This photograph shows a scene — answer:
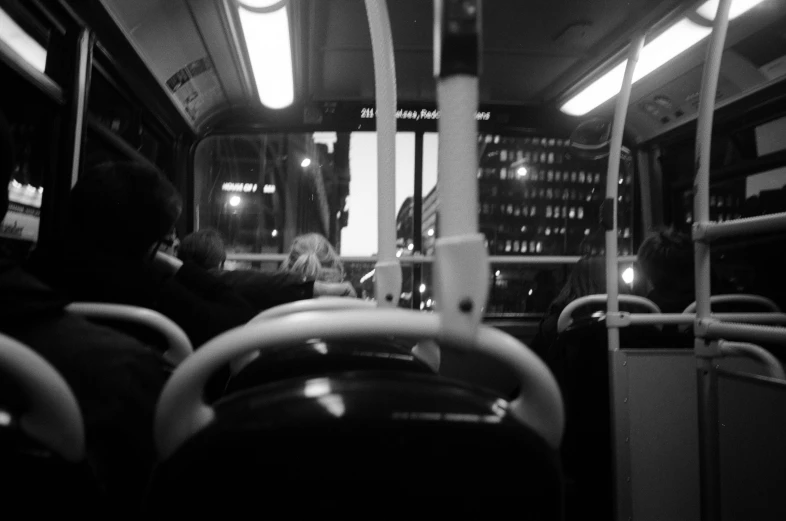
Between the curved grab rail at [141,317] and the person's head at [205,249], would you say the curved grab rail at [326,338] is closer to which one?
the curved grab rail at [141,317]

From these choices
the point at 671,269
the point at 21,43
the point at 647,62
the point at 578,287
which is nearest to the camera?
the point at 21,43

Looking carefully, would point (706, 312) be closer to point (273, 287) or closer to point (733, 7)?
point (273, 287)

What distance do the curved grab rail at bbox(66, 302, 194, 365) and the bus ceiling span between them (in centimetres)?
165

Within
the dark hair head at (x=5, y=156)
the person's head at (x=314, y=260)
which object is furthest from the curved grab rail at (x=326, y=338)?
the person's head at (x=314, y=260)

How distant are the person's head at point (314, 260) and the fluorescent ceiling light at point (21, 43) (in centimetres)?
150

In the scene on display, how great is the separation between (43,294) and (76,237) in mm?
610

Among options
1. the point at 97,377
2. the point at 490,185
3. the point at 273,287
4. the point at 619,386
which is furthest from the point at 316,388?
the point at 490,185

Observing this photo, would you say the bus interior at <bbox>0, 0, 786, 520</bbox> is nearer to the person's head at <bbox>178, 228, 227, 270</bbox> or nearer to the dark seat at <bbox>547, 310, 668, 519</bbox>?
the dark seat at <bbox>547, 310, 668, 519</bbox>

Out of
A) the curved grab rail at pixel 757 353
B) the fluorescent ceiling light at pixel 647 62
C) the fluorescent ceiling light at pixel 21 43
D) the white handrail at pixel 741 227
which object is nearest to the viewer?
the white handrail at pixel 741 227

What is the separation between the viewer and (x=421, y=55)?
11.4 ft

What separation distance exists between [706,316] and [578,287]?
6.67 ft

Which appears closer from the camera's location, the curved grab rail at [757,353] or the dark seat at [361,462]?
the dark seat at [361,462]

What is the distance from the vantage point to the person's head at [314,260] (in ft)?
10.3

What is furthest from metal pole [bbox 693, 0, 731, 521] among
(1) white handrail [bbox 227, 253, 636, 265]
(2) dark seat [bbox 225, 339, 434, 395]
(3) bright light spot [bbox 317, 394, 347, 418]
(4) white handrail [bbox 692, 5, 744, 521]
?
(1) white handrail [bbox 227, 253, 636, 265]
